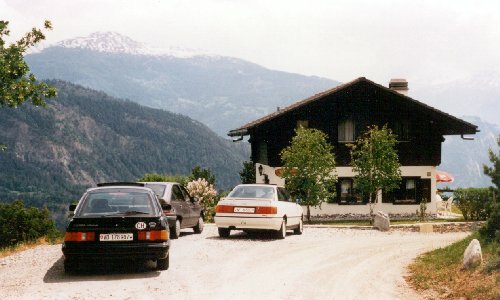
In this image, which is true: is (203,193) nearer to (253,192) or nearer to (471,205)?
(471,205)

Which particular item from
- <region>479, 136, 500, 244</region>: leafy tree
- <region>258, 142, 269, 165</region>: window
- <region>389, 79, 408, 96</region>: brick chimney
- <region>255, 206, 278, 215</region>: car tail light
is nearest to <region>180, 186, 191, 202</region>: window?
<region>255, 206, 278, 215</region>: car tail light

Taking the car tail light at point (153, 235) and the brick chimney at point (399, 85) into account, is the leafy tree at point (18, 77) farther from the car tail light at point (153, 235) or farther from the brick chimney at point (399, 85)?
the brick chimney at point (399, 85)

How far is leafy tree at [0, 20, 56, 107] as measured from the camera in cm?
2255

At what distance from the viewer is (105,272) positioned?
11.5 meters

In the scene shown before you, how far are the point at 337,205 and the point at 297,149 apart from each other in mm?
6736

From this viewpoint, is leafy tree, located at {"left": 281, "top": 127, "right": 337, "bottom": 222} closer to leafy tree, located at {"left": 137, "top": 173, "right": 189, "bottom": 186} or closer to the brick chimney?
leafy tree, located at {"left": 137, "top": 173, "right": 189, "bottom": 186}

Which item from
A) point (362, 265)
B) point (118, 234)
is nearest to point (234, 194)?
point (362, 265)

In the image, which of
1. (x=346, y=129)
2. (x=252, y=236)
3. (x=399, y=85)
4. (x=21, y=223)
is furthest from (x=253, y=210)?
(x=21, y=223)

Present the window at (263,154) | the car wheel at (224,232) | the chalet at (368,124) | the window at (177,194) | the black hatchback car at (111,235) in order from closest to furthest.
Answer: the black hatchback car at (111,235) → the window at (177,194) → the car wheel at (224,232) → the chalet at (368,124) → the window at (263,154)

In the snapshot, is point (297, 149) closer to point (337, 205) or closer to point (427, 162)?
point (337, 205)

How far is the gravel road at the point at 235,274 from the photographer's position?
9.53 metres

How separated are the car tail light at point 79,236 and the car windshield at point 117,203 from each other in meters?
0.46

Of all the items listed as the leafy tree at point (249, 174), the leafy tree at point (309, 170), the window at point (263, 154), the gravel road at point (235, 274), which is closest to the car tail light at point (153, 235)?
the gravel road at point (235, 274)

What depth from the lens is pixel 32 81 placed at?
76.2 feet
